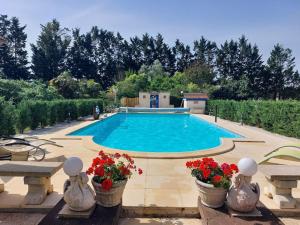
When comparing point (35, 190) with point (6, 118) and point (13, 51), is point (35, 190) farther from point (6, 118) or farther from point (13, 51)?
point (13, 51)

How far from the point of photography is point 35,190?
3707mm

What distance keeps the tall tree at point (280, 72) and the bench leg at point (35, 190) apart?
43587 mm

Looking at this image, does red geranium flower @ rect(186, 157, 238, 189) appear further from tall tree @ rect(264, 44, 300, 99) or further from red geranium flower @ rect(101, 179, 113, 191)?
tall tree @ rect(264, 44, 300, 99)

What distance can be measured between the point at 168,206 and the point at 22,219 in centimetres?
204

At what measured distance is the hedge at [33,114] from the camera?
32.1 feet

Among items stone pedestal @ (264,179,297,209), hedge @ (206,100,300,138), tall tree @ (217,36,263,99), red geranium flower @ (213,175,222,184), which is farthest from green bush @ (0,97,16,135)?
tall tree @ (217,36,263,99)

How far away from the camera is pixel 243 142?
29.0 ft

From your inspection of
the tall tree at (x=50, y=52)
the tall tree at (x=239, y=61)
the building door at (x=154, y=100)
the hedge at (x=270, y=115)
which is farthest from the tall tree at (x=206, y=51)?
the hedge at (x=270, y=115)

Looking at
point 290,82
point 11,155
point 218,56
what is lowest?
point 11,155

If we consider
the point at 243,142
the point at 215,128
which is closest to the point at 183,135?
the point at 215,128

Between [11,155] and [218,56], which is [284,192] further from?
[218,56]

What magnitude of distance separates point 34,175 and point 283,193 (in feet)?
12.1

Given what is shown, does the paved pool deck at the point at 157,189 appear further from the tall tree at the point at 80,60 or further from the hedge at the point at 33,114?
the tall tree at the point at 80,60

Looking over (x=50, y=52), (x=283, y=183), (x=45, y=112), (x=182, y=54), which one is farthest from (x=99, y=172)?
(x=182, y=54)
